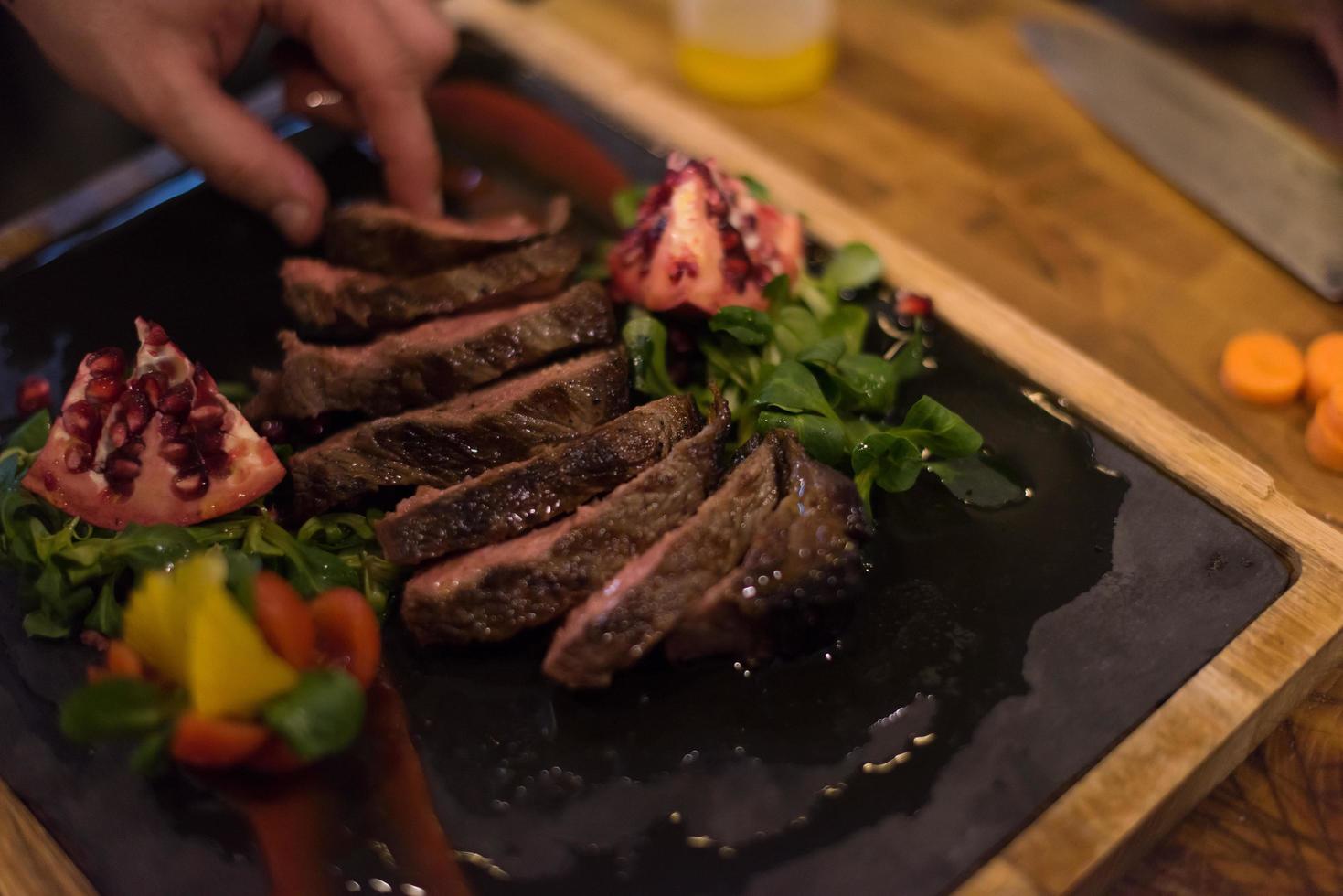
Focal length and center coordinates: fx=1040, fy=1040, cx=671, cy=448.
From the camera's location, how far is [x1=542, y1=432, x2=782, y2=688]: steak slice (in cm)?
230

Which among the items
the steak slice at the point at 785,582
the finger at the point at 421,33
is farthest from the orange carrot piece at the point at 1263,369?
the finger at the point at 421,33


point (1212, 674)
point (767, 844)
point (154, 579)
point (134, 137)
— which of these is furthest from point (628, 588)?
point (134, 137)

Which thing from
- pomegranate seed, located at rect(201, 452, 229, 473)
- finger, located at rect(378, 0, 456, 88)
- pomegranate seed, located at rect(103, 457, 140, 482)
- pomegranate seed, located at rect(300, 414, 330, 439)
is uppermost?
finger, located at rect(378, 0, 456, 88)

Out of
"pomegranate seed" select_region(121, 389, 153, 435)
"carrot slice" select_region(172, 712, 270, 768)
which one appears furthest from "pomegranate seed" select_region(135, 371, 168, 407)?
"carrot slice" select_region(172, 712, 270, 768)

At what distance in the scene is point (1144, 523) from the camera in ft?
8.68

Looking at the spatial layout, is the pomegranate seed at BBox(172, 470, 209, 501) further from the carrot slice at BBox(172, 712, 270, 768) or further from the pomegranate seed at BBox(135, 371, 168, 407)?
the carrot slice at BBox(172, 712, 270, 768)

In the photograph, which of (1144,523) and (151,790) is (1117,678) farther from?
(151,790)

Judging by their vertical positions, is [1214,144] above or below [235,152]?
below

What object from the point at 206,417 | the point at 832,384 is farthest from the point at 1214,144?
the point at 206,417

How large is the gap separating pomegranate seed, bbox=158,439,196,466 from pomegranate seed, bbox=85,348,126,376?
24cm

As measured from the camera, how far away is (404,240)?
128 inches

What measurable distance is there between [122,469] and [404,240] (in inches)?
44.3

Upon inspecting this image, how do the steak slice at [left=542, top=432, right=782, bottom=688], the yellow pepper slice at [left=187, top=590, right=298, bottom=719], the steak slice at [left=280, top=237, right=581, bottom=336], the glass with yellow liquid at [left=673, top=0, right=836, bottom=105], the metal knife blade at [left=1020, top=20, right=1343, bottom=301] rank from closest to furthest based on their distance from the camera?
Result: the yellow pepper slice at [left=187, top=590, right=298, bottom=719] → the steak slice at [left=542, top=432, right=782, bottom=688] → the steak slice at [left=280, top=237, right=581, bottom=336] → the metal knife blade at [left=1020, top=20, right=1343, bottom=301] → the glass with yellow liquid at [left=673, top=0, right=836, bottom=105]

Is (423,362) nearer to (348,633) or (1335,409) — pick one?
(348,633)
